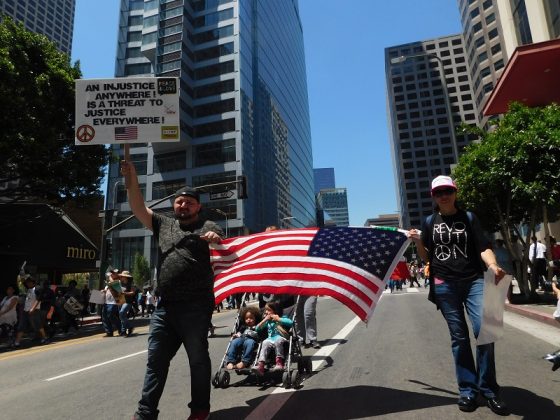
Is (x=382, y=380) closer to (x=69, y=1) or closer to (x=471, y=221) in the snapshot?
(x=471, y=221)

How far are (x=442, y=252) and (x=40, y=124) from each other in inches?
579

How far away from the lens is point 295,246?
471 centimetres

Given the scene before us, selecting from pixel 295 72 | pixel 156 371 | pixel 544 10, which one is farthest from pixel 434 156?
pixel 156 371

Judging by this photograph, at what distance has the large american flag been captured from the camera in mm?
4312

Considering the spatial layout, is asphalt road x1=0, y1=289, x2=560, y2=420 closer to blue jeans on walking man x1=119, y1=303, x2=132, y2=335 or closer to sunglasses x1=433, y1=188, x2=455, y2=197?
sunglasses x1=433, y1=188, x2=455, y2=197

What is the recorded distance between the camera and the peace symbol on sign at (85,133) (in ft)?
14.9

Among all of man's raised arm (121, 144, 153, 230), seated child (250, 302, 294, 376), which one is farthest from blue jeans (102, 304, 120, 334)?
man's raised arm (121, 144, 153, 230)

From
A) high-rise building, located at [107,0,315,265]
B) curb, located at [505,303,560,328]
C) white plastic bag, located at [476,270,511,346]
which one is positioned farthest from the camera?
high-rise building, located at [107,0,315,265]

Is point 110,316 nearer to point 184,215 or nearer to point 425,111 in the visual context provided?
point 184,215

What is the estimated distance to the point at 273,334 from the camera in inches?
216

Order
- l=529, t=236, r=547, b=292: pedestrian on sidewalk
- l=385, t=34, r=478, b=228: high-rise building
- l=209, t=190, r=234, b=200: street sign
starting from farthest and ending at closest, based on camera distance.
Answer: l=385, t=34, r=478, b=228: high-rise building → l=209, t=190, r=234, b=200: street sign → l=529, t=236, r=547, b=292: pedestrian on sidewalk

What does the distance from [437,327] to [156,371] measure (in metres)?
7.74

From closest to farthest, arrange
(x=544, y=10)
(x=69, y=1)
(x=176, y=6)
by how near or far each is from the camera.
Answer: (x=544, y=10)
(x=176, y=6)
(x=69, y=1)

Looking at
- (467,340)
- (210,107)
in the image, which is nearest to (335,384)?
(467,340)
